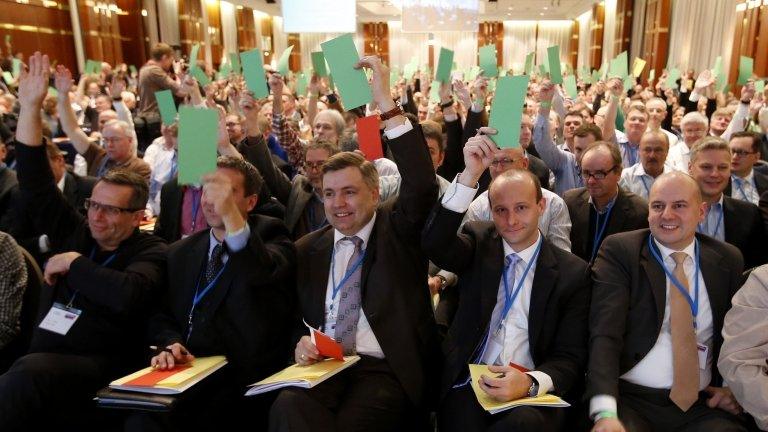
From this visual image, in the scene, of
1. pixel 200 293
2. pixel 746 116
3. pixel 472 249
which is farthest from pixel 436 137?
pixel 746 116

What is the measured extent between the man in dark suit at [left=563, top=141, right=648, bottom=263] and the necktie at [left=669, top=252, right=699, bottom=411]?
3.01 feet

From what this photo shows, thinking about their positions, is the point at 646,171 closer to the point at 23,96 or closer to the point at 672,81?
the point at 23,96

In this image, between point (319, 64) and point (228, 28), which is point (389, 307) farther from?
point (228, 28)

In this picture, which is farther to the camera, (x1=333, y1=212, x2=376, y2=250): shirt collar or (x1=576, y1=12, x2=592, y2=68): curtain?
(x1=576, y1=12, x2=592, y2=68): curtain

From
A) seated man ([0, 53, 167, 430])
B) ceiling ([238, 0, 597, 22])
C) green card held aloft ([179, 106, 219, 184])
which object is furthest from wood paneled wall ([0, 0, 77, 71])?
green card held aloft ([179, 106, 219, 184])

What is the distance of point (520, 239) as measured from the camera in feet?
7.09

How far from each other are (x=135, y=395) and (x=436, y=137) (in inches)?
95.5

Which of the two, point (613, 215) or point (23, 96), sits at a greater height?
point (23, 96)

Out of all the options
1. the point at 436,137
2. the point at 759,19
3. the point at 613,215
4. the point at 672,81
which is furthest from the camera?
the point at 759,19

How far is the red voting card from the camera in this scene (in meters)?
2.46

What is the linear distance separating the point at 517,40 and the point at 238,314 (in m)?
31.2

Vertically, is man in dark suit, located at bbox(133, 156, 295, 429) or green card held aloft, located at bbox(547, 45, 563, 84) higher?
green card held aloft, located at bbox(547, 45, 563, 84)

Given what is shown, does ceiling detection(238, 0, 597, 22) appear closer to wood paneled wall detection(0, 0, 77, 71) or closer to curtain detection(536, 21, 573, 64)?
curtain detection(536, 21, 573, 64)

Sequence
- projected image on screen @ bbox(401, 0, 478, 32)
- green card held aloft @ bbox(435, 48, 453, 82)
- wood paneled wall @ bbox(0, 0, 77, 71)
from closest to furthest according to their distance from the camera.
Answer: green card held aloft @ bbox(435, 48, 453, 82) < projected image on screen @ bbox(401, 0, 478, 32) < wood paneled wall @ bbox(0, 0, 77, 71)
